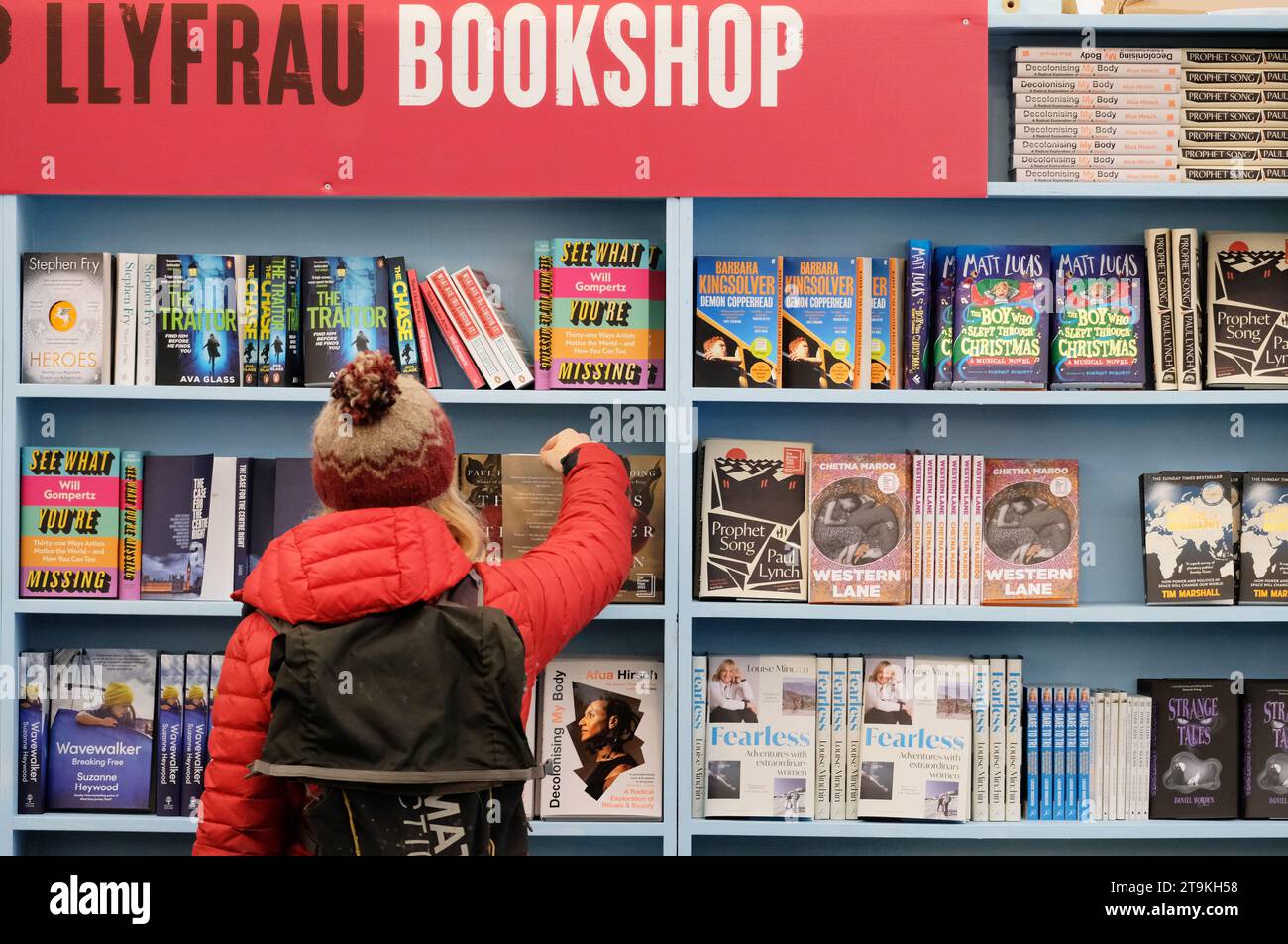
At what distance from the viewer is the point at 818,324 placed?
2617mm

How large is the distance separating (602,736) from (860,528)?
0.75 metres

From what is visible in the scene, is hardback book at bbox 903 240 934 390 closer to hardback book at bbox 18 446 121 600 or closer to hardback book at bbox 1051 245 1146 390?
hardback book at bbox 1051 245 1146 390

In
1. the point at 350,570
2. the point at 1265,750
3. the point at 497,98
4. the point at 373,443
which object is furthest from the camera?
the point at 1265,750

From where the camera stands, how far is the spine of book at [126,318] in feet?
8.50

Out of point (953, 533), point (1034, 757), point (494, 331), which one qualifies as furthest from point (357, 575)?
point (1034, 757)

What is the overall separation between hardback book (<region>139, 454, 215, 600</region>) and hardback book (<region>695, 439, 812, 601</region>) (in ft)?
3.69

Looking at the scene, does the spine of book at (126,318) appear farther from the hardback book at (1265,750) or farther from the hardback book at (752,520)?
the hardback book at (1265,750)

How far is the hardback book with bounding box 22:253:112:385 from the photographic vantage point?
2.57 metres

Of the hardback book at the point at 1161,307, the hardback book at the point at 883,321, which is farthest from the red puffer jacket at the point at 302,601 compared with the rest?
the hardback book at the point at 1161,307

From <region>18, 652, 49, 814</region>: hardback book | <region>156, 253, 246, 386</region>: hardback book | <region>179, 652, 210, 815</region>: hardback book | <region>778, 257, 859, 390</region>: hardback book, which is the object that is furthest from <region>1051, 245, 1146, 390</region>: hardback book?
<region>18, 652, 49, 814</region>: hardback book

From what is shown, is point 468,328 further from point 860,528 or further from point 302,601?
point 302,601

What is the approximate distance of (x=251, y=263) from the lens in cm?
261

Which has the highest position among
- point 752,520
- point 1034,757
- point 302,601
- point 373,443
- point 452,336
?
point 452,336

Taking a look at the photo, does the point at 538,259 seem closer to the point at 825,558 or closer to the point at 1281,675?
the point at 825,558
